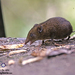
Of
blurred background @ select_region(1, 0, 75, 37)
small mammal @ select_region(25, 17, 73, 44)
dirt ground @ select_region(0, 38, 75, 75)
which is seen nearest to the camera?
dirt ground @ select_region(0, 38, 75, 75)

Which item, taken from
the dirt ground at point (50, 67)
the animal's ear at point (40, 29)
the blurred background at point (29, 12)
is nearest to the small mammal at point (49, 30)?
the animal's ear at point (40, 29)

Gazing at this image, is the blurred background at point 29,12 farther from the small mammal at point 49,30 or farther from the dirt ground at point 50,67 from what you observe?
the dirt ground at point 50,67

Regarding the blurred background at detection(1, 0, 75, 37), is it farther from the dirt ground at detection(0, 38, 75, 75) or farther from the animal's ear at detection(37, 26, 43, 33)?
the dirt ground at detection(0, 38, 75, 75)

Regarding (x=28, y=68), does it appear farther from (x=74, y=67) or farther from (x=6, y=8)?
(x=6, y=8)

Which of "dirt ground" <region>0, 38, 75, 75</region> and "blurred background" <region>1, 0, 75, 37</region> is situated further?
"blurred background" <region>1, 0, 75, 37</region>

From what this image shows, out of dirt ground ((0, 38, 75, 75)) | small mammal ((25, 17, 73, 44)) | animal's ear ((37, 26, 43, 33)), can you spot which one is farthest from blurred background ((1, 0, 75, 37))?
dirt ground ((0, 38, 75, 75))

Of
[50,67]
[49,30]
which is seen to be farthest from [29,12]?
[50,67]

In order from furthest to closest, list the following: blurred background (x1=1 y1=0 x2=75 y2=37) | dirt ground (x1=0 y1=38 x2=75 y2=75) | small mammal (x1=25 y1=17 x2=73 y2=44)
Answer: blurred background (x1=1 y1=0 x2=75 y2=37) → small mammal (x1=25 y1=17 x2=73 y2=44) → dirt ground (x1=0 y1=38 x2=75 y2=75)
